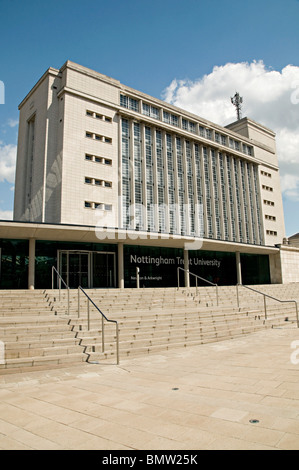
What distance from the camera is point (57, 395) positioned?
5293mm

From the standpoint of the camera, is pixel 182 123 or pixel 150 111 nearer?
pixel 150 111

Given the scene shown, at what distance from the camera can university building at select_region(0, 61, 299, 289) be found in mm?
20219

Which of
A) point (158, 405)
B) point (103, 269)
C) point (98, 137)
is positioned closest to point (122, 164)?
point (98, 137)

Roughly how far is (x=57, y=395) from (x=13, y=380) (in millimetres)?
1725

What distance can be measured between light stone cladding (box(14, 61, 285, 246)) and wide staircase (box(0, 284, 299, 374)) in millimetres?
11834

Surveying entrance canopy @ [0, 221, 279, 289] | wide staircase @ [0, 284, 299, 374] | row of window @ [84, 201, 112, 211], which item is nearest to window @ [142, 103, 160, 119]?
row of window @ [84, 201, 112, 211]

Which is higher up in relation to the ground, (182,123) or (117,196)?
(182,123)

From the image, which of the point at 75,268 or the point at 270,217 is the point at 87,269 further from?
the point at 270,217

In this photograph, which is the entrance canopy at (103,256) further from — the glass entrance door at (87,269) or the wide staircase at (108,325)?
the wide staircase at (108,325)

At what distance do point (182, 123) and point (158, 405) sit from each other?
35.0m

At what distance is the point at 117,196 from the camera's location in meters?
27.8

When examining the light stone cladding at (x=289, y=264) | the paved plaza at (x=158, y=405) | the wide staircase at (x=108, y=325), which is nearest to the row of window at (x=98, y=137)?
the wide staircase at (x=108, y=325)

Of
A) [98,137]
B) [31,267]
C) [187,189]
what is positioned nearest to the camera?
[31,267]
